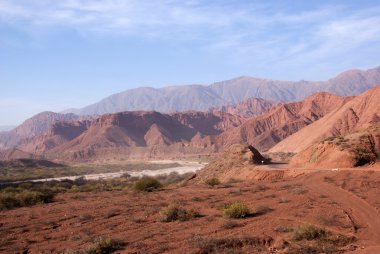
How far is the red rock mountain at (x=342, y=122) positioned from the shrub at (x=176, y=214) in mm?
63202

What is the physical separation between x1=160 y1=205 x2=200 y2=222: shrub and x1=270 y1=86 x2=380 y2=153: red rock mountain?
63.2 metres

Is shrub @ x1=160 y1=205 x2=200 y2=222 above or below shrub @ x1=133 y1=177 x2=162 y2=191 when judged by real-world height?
above

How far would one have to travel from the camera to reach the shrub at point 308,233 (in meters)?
12.7

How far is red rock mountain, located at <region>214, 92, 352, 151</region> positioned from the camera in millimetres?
119000

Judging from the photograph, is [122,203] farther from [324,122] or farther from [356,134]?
[324,122]

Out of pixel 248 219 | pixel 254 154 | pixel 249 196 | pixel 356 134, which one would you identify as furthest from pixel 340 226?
pixel 254 154

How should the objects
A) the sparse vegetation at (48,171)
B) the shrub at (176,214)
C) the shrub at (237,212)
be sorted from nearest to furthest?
the shrub at (237,212)
the shrub at (176,214)
the sparse vegetation at (48,171)

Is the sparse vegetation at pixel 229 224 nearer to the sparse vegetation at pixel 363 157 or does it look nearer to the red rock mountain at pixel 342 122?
the sparse vegetation at pixel 363 157

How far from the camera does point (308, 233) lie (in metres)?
12.8

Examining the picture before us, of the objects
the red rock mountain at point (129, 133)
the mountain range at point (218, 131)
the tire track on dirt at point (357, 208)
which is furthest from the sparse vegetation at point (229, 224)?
the red rock mountain at point (129, 133)

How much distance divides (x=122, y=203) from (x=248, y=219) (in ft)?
33.5

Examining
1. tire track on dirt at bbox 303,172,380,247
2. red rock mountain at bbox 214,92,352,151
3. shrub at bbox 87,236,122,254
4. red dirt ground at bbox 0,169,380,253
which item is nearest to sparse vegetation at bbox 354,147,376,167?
red dirt ground at bbox 0,169,380,253

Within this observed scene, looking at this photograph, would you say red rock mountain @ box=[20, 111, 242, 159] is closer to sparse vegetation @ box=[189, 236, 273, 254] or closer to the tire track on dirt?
the tire track on dirt

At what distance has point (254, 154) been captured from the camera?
39.3 metres
